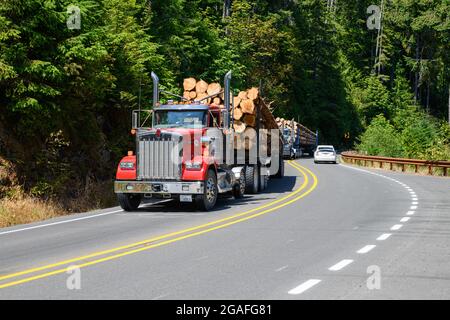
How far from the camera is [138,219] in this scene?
14.5 meters

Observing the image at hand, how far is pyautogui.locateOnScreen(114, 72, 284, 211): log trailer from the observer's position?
51.3ft

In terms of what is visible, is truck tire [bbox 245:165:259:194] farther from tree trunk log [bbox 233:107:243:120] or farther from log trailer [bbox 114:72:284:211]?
log trailer [bbox 114:72:284:211]

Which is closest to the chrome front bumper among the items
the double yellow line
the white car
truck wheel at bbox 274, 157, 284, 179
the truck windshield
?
the double yellow line

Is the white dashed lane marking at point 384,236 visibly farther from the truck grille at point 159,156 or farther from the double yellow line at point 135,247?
the truck grille at point 159,156

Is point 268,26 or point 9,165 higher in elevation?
point 268,26

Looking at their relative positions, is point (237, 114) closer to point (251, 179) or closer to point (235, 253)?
point (251, 179)

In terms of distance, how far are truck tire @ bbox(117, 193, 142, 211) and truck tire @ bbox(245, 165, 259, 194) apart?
16.2 ft

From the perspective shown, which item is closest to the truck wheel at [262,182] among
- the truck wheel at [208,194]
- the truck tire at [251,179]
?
the truck tire at [251,179]

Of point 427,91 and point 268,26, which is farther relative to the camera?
point 427,91

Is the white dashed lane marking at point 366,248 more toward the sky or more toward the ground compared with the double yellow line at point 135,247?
more toward the sky

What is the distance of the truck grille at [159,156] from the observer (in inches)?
618

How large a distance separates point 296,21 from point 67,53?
71.7m
